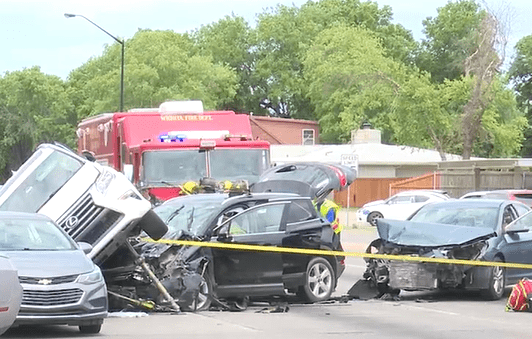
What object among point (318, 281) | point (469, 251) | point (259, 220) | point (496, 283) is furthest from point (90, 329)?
point (496, 283)

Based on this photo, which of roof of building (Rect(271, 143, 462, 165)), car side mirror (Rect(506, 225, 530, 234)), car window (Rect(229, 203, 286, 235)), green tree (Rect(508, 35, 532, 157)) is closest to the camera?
car window (Rect(229, 203, 286, 235))

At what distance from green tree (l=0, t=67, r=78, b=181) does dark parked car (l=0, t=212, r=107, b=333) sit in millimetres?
75931

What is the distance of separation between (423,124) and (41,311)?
3754cm

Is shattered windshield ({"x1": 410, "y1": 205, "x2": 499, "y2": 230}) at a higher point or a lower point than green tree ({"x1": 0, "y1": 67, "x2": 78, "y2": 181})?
lower

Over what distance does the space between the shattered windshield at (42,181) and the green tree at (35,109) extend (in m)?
74.1

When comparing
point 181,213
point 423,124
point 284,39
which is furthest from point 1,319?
point 284,39

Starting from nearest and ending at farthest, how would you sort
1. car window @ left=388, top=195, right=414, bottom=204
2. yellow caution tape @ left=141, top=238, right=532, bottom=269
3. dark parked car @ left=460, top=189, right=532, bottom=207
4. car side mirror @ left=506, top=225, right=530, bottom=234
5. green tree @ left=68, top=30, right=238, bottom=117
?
yellow caution tape @ left=141, top=238, right=532, bottom=269, car side mirror @ left=506, top=225, right=530, bottom=234, dark parked car @ left=460, top=189, right=532, bottom=207, car window @ left=388, top=195, right=414, bottom=204, green tree @ left=68, top=30, right=238, bottom=117

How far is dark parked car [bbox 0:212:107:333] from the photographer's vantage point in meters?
11.9

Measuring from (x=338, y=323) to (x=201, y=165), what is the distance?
9.90 meters

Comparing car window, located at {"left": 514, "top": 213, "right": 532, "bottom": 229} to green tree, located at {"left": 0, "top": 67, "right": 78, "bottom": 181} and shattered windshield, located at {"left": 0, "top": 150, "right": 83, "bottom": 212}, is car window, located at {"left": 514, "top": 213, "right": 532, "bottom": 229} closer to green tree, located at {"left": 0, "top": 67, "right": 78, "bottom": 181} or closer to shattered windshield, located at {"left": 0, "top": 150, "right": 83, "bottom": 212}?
shattered windshield, located at {"left": 0, "top": 150, "right": 83, "bottom": 212}

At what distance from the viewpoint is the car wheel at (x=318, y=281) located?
642 inches

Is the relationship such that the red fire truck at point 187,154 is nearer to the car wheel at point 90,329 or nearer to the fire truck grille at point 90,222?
the fire truck grille at point 90,222

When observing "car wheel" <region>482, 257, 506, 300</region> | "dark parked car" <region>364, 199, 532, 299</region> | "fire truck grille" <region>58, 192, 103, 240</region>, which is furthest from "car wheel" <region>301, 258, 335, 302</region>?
"fire truck grille" <region>58, 192, 103, 240</region>

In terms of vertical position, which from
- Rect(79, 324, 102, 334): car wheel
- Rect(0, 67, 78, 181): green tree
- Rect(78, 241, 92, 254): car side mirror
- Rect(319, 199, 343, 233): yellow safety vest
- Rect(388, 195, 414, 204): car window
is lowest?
Rect(79, 324, 102, 334): car wheel
